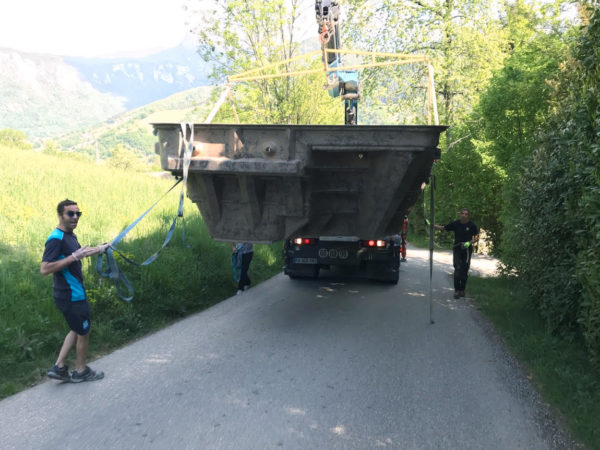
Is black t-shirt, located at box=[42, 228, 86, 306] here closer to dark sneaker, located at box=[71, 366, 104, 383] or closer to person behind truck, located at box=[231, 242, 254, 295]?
dark sneaker, located at box=[71, 366, 104, 383]

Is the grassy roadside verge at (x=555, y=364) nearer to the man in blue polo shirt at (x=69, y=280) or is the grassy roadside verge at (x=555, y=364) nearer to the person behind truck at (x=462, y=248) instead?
the person behind truck at (x=462, y=248)

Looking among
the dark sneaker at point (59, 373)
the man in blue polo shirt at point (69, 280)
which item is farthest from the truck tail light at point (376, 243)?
the dark sneaker at point (59, 373)

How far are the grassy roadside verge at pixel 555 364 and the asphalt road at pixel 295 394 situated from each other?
151 millimetres

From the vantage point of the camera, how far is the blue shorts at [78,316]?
4086mm

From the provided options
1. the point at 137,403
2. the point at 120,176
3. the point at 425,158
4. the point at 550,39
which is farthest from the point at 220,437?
the point at 120,176

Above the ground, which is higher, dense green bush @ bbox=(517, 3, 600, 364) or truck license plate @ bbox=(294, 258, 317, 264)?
dense green bush @ bbox=(517, 3, 600, 364)

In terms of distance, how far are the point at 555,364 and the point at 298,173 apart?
3.39 metres

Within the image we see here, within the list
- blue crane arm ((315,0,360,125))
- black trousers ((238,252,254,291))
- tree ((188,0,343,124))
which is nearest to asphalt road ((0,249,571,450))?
black trousers ((238,252,254,291))

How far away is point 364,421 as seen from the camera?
3.52m

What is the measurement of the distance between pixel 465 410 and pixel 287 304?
410 centimetres

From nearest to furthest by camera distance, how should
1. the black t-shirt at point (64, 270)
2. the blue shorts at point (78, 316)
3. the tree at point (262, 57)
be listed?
the black t-shirt at point (64, 270), the blue shorts at point (78, 316), the tree at point (262, 57)

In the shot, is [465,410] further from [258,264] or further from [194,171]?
[258,264]

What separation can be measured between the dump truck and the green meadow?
168cm

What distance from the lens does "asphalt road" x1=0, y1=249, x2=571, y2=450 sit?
3260 millimetres
